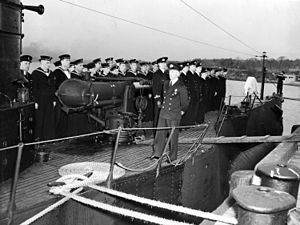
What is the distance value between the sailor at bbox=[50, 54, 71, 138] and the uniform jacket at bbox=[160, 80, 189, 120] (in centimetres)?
228

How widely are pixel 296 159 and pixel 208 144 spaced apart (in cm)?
222

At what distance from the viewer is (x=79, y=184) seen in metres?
4.13

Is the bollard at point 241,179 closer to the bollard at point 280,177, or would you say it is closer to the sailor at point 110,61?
the bollard at point 280,177

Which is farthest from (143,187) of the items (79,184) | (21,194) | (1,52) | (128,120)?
(1,52)

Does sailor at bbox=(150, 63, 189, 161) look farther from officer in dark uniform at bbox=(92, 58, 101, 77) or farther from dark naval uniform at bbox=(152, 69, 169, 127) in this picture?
officer in dark uniform at bbox=(92, 58, 101, 77)

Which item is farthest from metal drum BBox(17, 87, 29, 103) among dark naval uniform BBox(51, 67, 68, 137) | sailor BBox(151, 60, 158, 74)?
sailor BBox(151, 60, 158, 74)

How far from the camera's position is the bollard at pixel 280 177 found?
295cm

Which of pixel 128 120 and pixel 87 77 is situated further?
pixel 128 120

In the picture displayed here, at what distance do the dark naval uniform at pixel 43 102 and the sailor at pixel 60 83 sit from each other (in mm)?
132

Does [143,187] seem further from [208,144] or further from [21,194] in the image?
[208,144]

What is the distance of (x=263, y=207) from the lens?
2.15m

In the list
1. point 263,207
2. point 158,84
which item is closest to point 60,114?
point 158,84

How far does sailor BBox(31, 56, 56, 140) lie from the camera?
23.5ft

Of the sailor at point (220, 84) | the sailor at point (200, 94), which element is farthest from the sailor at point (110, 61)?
the sailor at point (220, 84)
